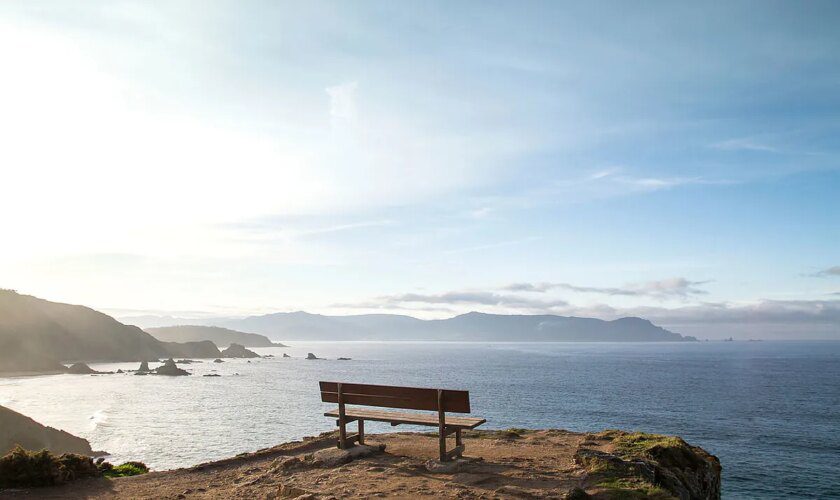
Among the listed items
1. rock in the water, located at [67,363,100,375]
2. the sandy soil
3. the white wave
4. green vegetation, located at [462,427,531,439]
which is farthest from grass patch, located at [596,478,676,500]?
rock in the water, located at [67,363,100,375]

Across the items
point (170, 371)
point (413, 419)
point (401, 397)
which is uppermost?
point (401, 397)

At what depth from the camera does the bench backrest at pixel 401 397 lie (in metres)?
10.8

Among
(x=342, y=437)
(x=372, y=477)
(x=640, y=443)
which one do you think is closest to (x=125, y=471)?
(x=342, y=437)

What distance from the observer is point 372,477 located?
10.2m

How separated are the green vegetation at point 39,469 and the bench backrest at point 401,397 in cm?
573

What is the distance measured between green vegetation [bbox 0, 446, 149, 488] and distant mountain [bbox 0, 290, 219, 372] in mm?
128815

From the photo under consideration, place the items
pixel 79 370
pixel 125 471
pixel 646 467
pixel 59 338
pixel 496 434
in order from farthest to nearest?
pixel 59 338
pixel 79 370
pixel 496 434
pixel 125 471
pixel 646 467

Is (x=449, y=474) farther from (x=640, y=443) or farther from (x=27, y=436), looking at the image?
(x=27, y=436)

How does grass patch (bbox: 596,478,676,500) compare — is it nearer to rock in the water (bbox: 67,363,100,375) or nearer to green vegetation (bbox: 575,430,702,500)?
green vegetation (bbox: 575,430,702,500)

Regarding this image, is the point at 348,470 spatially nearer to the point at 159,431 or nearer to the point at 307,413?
the point at 159,431

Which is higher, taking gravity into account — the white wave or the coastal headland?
the coastal headland

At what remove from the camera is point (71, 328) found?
16000 cm

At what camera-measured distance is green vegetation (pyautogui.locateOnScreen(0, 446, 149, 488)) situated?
1087 centimetres

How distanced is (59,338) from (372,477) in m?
171
